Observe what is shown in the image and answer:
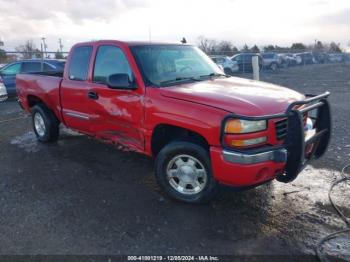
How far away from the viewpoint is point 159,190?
15.2 feet

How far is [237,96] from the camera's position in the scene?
3.90m

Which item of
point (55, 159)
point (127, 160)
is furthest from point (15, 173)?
point (127, 160)

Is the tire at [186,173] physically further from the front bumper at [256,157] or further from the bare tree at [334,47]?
the bare tree at [334,47]

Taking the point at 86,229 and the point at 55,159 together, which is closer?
the point at 86,229

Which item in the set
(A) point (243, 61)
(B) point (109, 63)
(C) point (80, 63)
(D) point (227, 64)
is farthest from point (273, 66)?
(B) point (109, 63)

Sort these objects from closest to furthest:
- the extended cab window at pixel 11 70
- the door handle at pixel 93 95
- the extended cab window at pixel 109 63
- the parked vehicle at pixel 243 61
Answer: the extended cab window at pixel 109 63, the door handle at pixel 93 95, the extended cab window at pixel 11 70, the parked vehicle at pixel 243 61

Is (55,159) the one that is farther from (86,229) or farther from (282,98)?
(282,98)

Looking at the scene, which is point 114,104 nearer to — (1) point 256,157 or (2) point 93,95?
(2) point 93,95

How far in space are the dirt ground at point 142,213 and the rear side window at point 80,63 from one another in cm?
141

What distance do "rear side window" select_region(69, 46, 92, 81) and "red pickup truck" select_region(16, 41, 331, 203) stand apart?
0.02 metres

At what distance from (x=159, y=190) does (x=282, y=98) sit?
1.95 meters

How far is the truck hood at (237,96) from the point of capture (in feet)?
12.0

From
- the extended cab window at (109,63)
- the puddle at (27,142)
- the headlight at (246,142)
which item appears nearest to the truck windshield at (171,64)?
the extended cab window at (109,63)

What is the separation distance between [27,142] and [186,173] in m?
4.32
